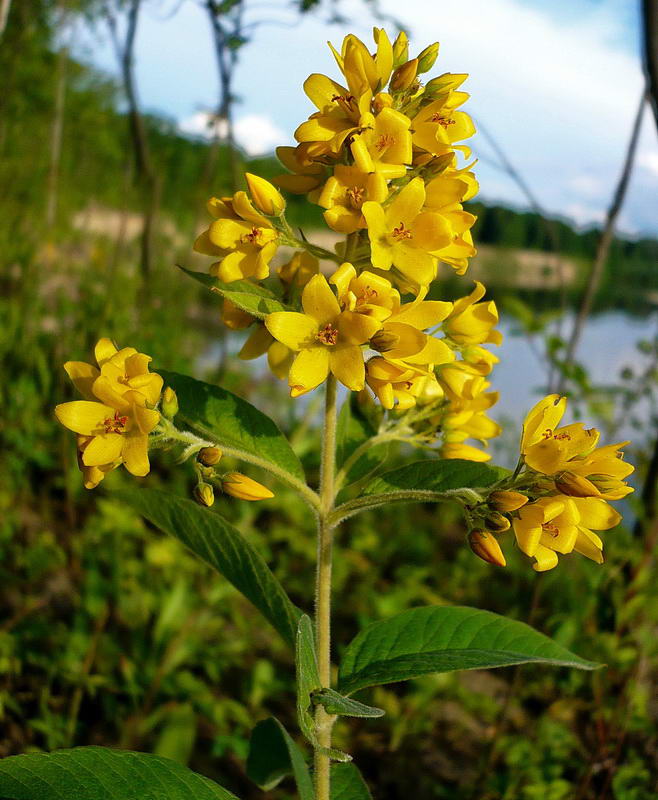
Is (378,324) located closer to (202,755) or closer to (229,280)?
(229,280)

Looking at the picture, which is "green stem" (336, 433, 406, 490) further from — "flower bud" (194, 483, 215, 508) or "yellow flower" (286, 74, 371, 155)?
"yellow flower" (286, 74, 371, 155)

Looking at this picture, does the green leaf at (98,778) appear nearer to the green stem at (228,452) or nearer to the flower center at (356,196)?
the green stem at (228,452)

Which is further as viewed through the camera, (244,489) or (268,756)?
(268,756)

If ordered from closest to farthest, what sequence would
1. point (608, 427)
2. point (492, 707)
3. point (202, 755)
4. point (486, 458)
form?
point (486, 458), point (202, 755), point (492, 707), point (608, 427)

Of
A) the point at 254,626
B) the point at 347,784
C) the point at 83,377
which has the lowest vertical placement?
the point at 254,626

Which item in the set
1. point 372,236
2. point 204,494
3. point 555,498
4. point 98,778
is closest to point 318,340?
point 372,236

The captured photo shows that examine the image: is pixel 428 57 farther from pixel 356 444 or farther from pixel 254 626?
pixel 254 626

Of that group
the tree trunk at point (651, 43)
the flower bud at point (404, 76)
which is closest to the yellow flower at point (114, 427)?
the flower bud at point (404, 76)

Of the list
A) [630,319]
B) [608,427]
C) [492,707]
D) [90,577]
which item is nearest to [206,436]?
[90,577]

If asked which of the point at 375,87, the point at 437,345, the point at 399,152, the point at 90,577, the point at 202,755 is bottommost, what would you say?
the point at 202,755
